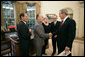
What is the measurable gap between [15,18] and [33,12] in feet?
4.48

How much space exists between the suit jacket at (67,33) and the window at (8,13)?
397 centimetres

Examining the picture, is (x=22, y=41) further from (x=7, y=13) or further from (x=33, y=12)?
(x=33, y=12)

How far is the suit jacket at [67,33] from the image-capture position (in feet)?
7.82

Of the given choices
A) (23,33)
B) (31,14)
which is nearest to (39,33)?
(23,33)

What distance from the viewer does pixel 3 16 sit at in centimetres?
549

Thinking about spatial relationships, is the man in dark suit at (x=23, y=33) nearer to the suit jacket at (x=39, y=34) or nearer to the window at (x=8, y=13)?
the suit jacket at (x=39, y=34)

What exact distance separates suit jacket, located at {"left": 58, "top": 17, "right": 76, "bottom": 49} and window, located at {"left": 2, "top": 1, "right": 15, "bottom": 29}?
3.97m

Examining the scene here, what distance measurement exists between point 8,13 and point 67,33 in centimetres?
431

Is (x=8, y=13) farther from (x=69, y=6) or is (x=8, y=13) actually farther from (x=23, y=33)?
(x=69, y=6)

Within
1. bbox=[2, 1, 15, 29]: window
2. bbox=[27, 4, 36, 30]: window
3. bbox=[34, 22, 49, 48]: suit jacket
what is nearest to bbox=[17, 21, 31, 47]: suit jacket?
bbox=[34, 22, 49, 48]: suit jacket

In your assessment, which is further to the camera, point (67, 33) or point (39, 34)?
point (39, 34)

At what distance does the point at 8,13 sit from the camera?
234 inches

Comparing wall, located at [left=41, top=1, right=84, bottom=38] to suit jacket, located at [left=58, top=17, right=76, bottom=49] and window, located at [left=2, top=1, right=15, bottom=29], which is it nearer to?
window, located at [left=2, top=1, right=15, bottom=29]

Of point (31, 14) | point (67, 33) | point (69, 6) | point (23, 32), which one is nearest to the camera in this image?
point (67, 33)
